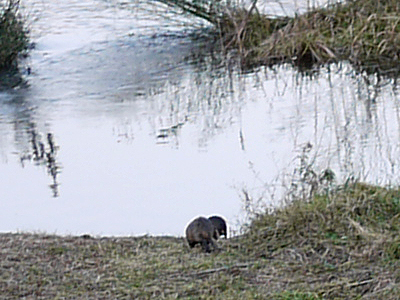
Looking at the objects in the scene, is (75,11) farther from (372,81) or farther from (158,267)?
(158,267)

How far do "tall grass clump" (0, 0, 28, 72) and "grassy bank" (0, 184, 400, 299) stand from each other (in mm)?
6374

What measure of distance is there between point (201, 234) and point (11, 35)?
7.10m

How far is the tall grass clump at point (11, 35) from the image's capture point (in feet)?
34.2

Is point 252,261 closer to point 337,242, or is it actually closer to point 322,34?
point 337,242

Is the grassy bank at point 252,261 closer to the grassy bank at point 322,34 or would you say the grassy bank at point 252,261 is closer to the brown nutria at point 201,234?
the brown nutria at point 201,234

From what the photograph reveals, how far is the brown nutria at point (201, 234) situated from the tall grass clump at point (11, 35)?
22.6ft

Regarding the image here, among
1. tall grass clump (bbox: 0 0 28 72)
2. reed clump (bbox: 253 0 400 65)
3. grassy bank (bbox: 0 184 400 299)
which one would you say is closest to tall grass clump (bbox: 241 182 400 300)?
grassy bank (bbox: 0 184 400 299)

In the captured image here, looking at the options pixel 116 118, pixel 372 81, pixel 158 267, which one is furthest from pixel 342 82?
pixel 158 267

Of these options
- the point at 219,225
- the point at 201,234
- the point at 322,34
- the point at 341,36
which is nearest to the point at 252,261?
the point at 201,234

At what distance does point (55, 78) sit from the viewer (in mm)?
10469

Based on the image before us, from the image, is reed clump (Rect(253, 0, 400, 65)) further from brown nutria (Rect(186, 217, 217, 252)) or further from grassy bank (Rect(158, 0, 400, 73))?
brown nutria (Rect(186, 217, 217, 252))

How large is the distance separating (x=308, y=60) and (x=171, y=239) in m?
6.14

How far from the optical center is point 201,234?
4133 mm

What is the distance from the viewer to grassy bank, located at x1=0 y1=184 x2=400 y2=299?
353 centimetres
